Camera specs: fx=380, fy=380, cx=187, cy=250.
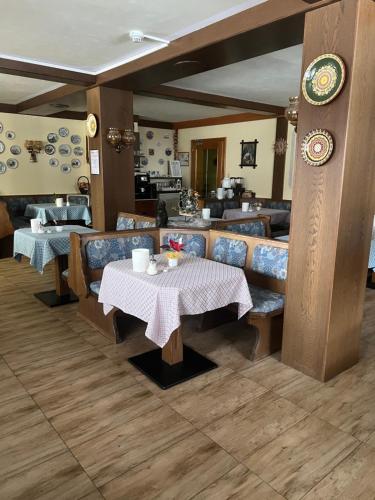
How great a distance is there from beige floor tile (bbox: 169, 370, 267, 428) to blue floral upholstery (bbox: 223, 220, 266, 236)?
160 centimetres

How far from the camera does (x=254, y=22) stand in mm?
2537

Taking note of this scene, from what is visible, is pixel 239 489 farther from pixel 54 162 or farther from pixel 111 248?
pixel 54 162

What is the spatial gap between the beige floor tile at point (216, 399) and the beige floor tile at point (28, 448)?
0.69 metres

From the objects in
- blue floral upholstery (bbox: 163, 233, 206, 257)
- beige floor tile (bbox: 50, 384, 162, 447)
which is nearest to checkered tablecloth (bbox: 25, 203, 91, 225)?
blue floral upholstery (bbox: 163, 233, 206, 257)

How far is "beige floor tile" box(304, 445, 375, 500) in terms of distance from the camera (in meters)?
1.67

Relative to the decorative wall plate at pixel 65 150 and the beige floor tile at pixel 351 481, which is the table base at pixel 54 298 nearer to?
the beige floor tile at pixel 351 481

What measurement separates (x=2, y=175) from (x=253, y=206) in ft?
15.0

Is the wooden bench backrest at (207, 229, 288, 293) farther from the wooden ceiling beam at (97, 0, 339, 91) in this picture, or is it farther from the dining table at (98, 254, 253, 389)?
the wooden ceiling beam at (97, 0, 339, 91)

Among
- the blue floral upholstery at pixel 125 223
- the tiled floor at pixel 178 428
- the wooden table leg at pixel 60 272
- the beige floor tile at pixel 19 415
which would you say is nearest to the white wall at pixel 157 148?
the blue floral upholstery at pixel 125 223

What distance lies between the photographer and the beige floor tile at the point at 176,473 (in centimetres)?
167

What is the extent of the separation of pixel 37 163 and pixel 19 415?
6.02 m

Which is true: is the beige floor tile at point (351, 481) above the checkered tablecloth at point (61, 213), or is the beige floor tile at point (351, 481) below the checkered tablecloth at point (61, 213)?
below

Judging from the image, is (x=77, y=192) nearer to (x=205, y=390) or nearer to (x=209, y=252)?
(x=209, y=252)

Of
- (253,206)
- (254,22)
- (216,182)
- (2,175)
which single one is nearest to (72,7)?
(254,22)
